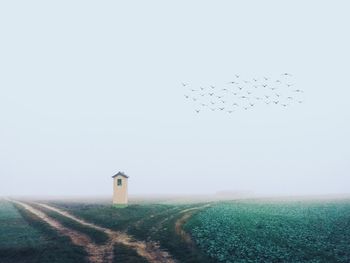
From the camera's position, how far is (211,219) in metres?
53.5

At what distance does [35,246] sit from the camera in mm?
34719

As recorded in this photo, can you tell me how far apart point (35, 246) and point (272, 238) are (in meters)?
25.5

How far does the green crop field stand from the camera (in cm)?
3253

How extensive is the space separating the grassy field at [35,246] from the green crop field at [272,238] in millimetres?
12640

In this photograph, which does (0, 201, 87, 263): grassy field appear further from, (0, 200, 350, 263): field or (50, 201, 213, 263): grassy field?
(50, 201, 213, 263): grassy field

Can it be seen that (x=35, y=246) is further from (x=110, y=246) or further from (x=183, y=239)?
(x=183, y=239)

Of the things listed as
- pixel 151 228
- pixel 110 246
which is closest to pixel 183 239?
pixel 151 228

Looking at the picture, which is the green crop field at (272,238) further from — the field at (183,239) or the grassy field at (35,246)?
the grassy field at (35,246)

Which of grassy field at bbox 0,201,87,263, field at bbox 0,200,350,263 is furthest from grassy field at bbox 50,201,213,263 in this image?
grassy field at bbox 0,201,87,263

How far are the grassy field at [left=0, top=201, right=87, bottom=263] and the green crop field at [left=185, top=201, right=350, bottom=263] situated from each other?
12.6m

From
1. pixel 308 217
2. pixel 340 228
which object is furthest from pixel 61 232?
pixel 308 217

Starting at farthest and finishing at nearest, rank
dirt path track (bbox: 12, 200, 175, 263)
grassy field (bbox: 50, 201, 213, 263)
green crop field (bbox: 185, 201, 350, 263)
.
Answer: green crop field (bbox: 185, 201, 350, 263) < grassy field (bbox: 50, 201, 213, 263) < dirt path track (bbox: 12, 200, 175, 263)

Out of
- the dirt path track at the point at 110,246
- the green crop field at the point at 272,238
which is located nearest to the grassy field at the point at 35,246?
the dirt path track at the point at 110,246

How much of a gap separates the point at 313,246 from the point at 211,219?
19.3 meters
